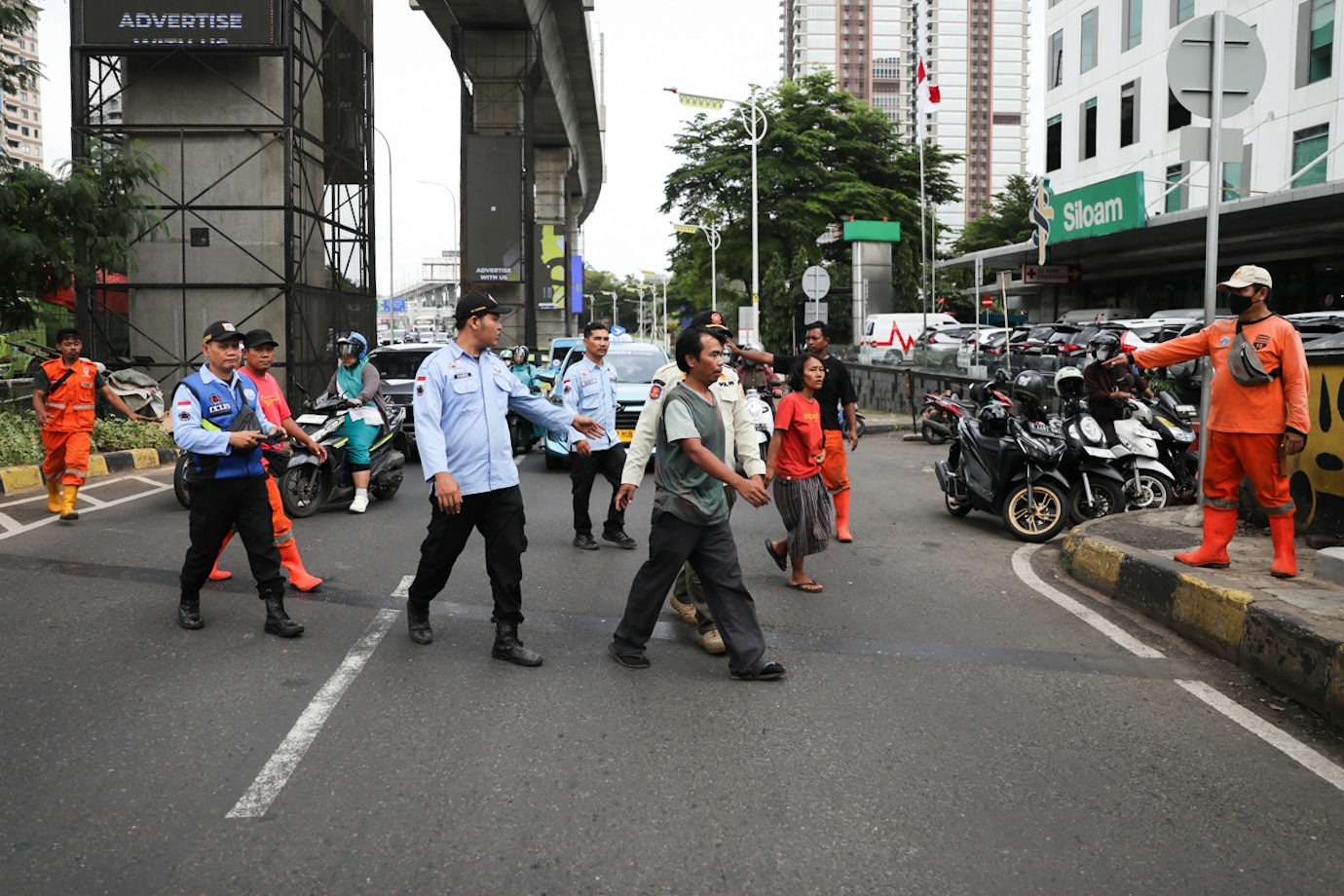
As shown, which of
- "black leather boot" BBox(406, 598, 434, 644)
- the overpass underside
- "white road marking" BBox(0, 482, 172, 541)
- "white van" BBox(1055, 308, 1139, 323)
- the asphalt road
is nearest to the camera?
the asphalt road

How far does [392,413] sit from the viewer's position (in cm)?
1202

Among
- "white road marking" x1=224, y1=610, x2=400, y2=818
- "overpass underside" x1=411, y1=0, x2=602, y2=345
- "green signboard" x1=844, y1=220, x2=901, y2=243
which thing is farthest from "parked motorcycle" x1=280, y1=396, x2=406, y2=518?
"green signboard" x1=844, y1=220, x2=901, y2=243

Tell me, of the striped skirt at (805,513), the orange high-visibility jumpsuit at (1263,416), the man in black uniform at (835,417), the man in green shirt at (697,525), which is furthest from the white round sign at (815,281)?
the man in green shirt at (697,525)

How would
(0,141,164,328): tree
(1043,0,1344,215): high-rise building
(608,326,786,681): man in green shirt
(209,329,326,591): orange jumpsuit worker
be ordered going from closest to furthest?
(608,326,786,681): man in green shirt → (209,329,326,591): orange jumpsuit worker → (0,141,164,328): tree → (1043,0,1344,215): high-rise building

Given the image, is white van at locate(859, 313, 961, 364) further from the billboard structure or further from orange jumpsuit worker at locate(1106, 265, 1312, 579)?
orange jumpsuit worker at locate(1106, 265, 1312, 579)

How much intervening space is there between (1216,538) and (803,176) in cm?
4274

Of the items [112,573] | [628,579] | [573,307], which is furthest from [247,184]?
[573,307]

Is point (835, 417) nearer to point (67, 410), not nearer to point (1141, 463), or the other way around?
point (1141, 463)

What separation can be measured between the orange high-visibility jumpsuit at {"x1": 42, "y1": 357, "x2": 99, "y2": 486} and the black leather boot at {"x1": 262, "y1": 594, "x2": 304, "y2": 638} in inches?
193

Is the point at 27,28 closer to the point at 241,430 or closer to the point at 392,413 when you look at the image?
the point at 392,413

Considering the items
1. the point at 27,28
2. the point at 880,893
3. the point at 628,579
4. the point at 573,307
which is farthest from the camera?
the point at 573,307

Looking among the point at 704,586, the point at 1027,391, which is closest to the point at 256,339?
the point at 704,586

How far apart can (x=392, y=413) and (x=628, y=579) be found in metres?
5.07

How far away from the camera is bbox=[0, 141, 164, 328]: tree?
1441cm
